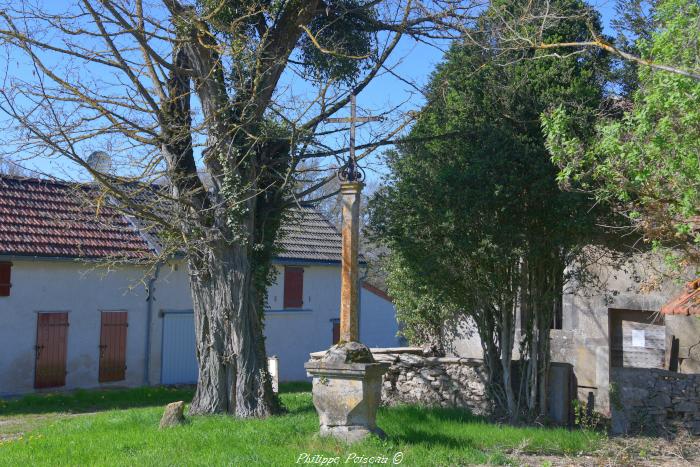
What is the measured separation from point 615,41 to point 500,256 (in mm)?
4035

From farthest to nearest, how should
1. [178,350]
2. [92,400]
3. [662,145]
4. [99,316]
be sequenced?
1. [178,350]
2. [99,316]
3. [92,400]
4. [662,145]

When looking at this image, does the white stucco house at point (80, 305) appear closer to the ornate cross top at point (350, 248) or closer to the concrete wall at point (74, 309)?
the concrete wall at point (74, 309)

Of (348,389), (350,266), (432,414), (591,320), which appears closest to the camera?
(348,389)

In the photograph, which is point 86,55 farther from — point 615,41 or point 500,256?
point 615,41

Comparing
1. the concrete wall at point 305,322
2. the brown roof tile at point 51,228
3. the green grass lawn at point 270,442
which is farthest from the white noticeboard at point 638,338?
the concrete wall at point 305,322

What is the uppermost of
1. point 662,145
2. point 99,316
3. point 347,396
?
point 662,145

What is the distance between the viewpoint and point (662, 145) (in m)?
8.33

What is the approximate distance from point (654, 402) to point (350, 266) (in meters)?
6.28

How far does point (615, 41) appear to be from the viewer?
41.1 feet

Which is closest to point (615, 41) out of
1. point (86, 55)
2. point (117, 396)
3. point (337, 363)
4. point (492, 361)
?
point (492, 361)

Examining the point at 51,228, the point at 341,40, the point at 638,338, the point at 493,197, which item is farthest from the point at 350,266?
the point at 51,228

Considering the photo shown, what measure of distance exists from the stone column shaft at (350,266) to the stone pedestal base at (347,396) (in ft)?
1.91

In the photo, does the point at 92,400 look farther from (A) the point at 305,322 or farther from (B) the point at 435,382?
(A) the point at 305,322

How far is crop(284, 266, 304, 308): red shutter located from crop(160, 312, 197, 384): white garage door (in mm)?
3903
